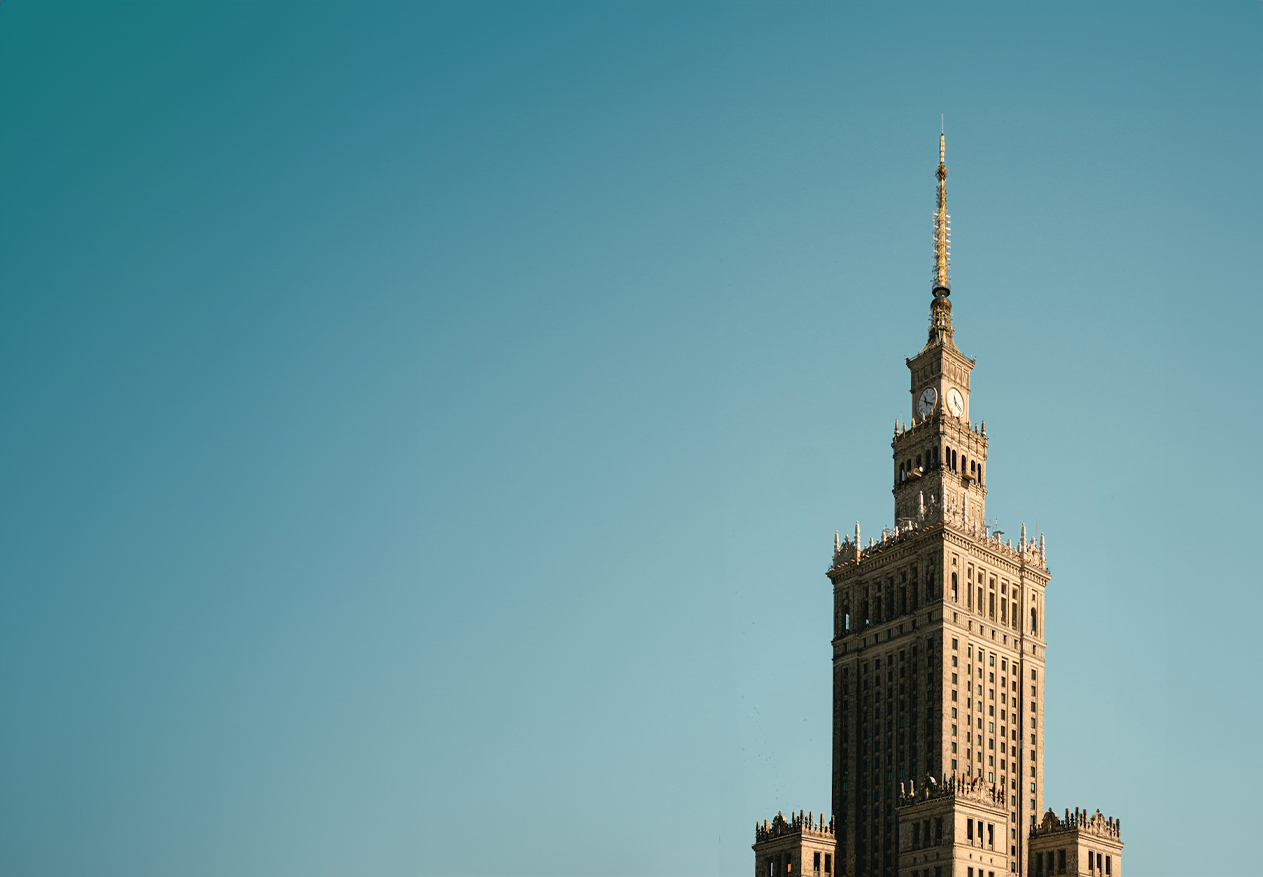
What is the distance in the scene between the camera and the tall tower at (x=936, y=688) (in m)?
181

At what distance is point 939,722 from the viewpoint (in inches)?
7165

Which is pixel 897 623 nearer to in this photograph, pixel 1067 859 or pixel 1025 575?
pixel 1025 575

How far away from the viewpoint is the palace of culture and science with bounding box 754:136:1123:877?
176 metres

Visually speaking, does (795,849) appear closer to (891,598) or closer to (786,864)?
(786,864)

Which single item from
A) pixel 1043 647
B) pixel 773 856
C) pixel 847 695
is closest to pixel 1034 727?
pixel 1043 647

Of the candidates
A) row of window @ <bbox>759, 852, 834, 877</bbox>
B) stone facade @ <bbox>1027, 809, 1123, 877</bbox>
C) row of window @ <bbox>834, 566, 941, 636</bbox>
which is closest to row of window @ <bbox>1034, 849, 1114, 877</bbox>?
stone facade @ <bbox>1027, 809, 1123, 877</bbox>

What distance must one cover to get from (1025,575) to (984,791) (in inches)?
1412

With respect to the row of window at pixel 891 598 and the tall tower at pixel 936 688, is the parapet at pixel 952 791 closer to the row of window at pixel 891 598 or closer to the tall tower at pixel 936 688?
the tall tower at pixel 936 688

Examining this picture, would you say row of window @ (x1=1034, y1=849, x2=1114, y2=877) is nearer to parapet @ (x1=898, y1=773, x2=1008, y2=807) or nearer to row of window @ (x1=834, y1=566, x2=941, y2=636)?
parapet @ (x1=898, y1=773, x2=1008, y2=807)

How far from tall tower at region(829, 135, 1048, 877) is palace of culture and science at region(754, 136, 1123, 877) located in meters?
0.18

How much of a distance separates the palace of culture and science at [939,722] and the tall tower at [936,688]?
0.60 feet

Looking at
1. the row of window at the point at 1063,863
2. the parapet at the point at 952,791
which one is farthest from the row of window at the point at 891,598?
the row of window at the point at 1063,863

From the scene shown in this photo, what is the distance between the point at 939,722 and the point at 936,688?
4.11 metres

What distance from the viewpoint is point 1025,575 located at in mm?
198750
